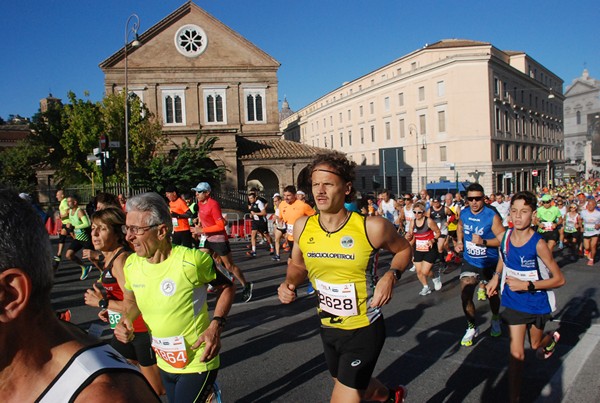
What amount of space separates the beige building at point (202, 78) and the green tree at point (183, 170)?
8.69 metres

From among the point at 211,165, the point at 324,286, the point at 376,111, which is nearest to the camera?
the point at 324,286

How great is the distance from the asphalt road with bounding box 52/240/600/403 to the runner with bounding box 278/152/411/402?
1461 millimetres

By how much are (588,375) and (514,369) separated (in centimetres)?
147

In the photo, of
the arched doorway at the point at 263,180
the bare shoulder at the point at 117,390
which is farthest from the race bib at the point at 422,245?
the arched doorway at the point at 263,180

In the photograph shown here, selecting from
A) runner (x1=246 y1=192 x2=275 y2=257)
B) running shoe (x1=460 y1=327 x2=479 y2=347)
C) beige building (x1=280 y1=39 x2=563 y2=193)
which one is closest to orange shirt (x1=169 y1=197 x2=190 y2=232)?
runner (x1=246 y1=192 x2=275 y2=257)

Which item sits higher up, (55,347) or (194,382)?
(55,347)

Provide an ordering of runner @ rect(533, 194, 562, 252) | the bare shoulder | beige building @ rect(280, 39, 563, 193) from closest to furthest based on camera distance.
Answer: the bare shoulder, runner @ rect(533, 194, 562, 252), beige building @ rect(280, 39, 563, 193)

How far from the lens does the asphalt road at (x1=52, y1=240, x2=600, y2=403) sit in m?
4.73

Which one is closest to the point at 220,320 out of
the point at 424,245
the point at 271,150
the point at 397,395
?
the point at 397,395

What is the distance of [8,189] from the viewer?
4.34 feet

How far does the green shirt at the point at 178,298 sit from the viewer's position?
3.17m

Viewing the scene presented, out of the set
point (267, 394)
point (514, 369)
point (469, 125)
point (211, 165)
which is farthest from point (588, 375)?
point (469, 125)

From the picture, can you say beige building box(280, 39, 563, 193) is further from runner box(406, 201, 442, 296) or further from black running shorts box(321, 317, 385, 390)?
black running shorts box(321, 317, 385, 390)

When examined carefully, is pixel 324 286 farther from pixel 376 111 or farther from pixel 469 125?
pixel 376 111
